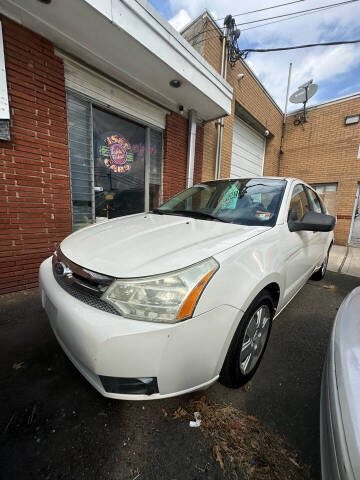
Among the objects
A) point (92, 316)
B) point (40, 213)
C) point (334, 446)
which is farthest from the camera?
point (40, 213)

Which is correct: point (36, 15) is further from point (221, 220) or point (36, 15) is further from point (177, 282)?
point (177, 282)

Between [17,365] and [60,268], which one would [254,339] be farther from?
[17,365]

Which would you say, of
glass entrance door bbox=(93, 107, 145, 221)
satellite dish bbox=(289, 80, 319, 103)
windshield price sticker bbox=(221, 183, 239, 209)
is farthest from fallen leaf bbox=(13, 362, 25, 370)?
satellite dish bbox=(289, 80, 319, 103)

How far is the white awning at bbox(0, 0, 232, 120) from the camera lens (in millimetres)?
2559

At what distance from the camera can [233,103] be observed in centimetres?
615

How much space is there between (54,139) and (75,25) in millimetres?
1425

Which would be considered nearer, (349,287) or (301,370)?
(301,370)

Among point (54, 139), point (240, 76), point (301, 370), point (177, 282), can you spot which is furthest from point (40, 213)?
point (240, 76)

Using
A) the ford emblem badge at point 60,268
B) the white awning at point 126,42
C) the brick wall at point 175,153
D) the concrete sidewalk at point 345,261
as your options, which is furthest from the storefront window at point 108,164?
the concrete sidewalk at point 345,261

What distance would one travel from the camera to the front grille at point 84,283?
3.96 feet

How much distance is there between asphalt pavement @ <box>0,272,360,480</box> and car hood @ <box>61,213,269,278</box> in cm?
94

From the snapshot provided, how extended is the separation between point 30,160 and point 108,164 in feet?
4.44

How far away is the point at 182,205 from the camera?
259 cm

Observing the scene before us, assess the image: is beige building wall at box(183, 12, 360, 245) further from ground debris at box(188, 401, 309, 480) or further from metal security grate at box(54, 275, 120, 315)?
ground debris at box(188, 401, 309, 480)
